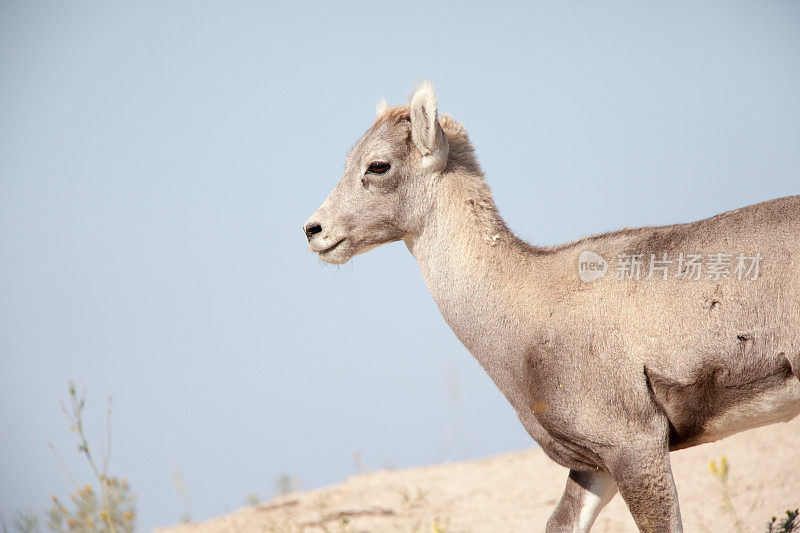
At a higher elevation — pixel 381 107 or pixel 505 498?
pixel 381 107

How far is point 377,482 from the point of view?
11.0 metres

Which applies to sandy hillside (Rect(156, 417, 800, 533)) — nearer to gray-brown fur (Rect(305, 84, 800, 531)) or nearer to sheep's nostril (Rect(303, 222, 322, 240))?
gray-brown fur (Rect(305, 84, 800, 531))

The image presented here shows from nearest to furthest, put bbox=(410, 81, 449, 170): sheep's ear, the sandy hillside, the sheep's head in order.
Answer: bbox=(410, 81, 449, 170): sheep's ear < the sheep's head < the sandy hillside

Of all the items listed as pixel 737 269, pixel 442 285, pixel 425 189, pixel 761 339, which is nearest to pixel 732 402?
pixel 761 339

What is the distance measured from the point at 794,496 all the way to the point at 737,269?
4.39m

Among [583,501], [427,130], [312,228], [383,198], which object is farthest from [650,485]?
[312,228]

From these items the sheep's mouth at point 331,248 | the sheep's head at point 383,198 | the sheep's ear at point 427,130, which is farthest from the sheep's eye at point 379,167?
the sheep's mouth at point 331,248

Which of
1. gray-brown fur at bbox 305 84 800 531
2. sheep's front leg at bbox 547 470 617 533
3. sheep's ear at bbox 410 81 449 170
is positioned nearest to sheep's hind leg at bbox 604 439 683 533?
gray-brown fur at bbox 305 84 800 531

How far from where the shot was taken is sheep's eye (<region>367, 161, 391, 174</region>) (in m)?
6.70

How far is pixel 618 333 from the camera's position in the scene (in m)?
5.44

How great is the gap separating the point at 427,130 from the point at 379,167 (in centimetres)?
53

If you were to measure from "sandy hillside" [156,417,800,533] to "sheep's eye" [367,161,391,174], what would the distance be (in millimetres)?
3563

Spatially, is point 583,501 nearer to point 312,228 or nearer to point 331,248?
point 331,248

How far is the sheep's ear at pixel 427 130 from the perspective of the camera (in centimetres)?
646
